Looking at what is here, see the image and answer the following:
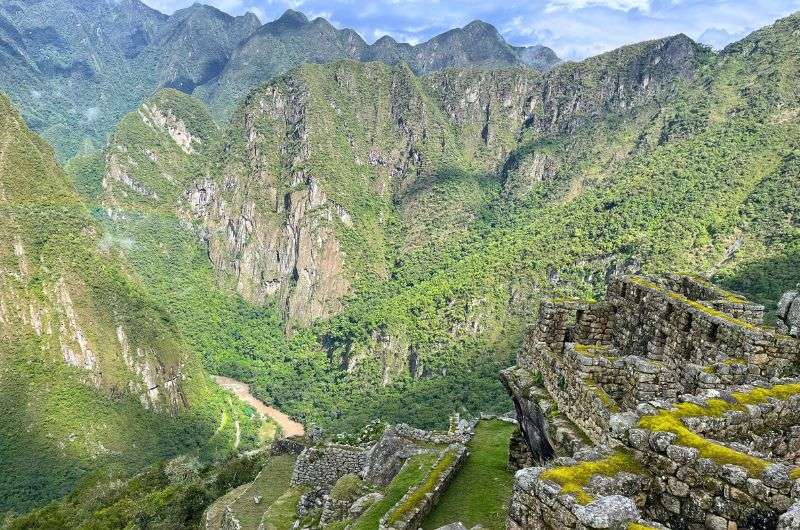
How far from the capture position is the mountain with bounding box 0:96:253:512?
9162cm

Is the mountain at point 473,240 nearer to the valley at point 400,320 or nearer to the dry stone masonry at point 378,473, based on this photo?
the valley at point 400,320

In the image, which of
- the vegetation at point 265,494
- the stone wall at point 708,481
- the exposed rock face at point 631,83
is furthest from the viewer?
the exposed rock face at point 631,83

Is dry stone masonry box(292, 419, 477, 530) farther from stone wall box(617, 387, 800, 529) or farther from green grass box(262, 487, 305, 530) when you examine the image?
stone wall box(617, 387, 800, 529)

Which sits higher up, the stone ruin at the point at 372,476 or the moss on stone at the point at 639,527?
the moss on stone at the point at 639,527

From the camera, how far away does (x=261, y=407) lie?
4761 inches

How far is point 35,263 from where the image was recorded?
114m

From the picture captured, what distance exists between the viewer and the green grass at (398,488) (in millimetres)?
10328

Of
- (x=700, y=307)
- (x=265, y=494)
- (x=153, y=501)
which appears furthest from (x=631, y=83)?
(x=700, y=307)

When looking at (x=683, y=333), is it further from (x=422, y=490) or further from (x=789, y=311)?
(x=422, y=490)

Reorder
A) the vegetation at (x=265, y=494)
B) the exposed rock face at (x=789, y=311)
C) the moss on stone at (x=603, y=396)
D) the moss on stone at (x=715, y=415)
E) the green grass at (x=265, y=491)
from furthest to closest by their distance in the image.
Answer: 1. the green grass at (x=265, y=491)
2. the vegetation at (x=265, y=494)
3. the exposed rock face at (x=789, y=311)
4. the moss on stone at (x=603, y=396)
5. the moss on stone at (x=715, y=415)

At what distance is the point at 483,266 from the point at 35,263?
300ft

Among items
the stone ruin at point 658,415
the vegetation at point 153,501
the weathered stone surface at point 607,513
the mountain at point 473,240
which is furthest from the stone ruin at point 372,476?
the mountain at point 473,240

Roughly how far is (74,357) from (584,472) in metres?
122

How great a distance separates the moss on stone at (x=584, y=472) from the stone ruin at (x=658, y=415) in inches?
0.4
